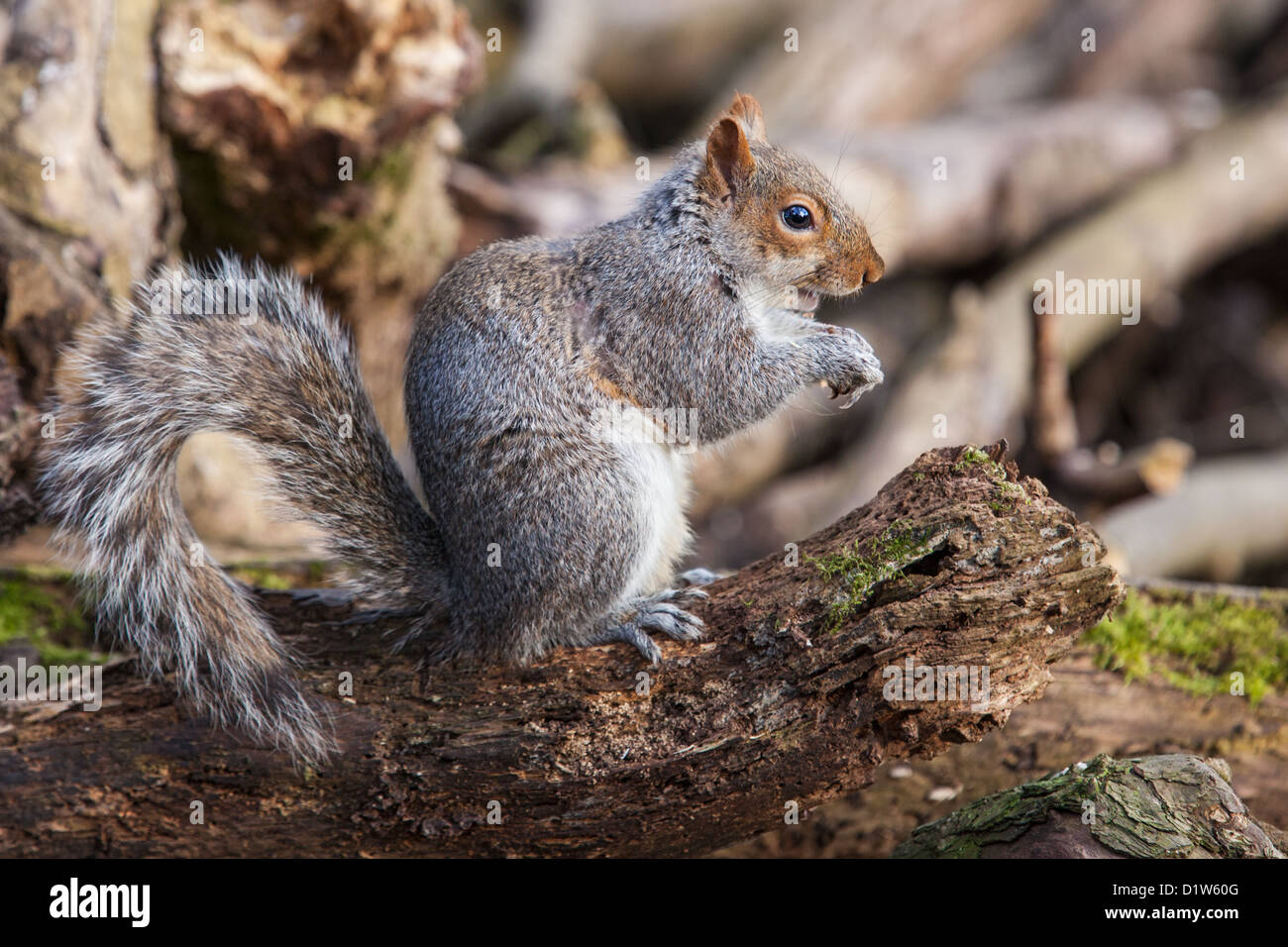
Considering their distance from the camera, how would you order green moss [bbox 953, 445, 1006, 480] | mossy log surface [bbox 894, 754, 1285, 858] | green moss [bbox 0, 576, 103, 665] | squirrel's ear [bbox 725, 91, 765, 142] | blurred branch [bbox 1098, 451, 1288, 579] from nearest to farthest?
mossy log surface [bbox 894, 754, 1285, 858], green moss [bbox 953, 445, 1006, 480], green moss [bbox 0, 576, 103, 665], squirrel's ear [bbox 725, 91, 765, 142], blurred branch [bbox 1098, 451, 1288, 579]

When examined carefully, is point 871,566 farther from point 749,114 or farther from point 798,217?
point 749,114

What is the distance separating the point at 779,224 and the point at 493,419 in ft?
2.67

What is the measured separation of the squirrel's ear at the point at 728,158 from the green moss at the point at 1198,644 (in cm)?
141

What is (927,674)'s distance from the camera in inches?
77.7

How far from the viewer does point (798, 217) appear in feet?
8.14

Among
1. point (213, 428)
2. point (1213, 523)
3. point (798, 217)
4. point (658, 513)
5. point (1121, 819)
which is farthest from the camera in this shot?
point (1213, 523)

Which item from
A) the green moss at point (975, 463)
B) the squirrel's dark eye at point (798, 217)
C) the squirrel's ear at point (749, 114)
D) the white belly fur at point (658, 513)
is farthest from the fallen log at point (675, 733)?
the squirrel's ear at point (749, 114)

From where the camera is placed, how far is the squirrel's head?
2.48 metres

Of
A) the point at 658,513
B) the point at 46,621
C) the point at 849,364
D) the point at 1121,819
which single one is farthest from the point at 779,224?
the point at 46,621

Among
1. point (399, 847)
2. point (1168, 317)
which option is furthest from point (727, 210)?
point (1168, 317)

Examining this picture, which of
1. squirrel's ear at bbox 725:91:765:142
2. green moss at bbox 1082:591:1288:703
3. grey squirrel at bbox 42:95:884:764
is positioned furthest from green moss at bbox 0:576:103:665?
green moss at bbox 1082:591:1288:703

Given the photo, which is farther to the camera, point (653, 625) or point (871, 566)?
point (653, 625)

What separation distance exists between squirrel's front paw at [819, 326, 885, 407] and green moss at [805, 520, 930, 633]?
548 millimetres

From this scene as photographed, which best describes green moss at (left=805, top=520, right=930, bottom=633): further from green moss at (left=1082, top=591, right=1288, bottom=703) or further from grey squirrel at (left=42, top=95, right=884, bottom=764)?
green moss at (left=1082, top=591, right=1288, bottom=703)
